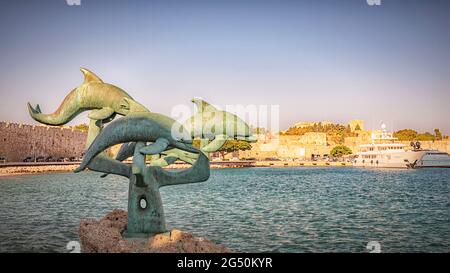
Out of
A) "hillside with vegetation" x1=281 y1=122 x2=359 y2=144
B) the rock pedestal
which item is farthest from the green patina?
"hillside with vegetation" x1=281 y1=122 x2=359 y2=144

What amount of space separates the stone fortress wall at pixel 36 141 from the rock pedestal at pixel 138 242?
46232mm

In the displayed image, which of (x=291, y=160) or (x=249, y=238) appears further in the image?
(x=291, y=160)

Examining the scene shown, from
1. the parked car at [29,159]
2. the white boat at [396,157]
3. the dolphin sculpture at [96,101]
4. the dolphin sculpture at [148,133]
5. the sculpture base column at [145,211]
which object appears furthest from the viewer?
the white boat at [396,157]

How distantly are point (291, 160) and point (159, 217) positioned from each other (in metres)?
94.4

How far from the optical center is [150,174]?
11.6 metres

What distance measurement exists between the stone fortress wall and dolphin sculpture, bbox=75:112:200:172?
46512mm

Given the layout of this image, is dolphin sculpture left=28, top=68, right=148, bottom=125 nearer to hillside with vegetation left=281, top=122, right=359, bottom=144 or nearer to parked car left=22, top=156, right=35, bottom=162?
parked car left=22, top=156, right=35, bottom=162

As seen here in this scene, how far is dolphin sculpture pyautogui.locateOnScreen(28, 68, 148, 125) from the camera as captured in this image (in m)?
12.0

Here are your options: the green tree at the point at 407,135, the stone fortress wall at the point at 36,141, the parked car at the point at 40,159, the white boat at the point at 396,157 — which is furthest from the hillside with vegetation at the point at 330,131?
the parked car at the point at 40,159

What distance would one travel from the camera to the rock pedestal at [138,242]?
1060 cm

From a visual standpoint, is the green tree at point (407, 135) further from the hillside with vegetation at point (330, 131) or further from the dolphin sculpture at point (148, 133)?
the dolphin sculpture at point (148, 133)
